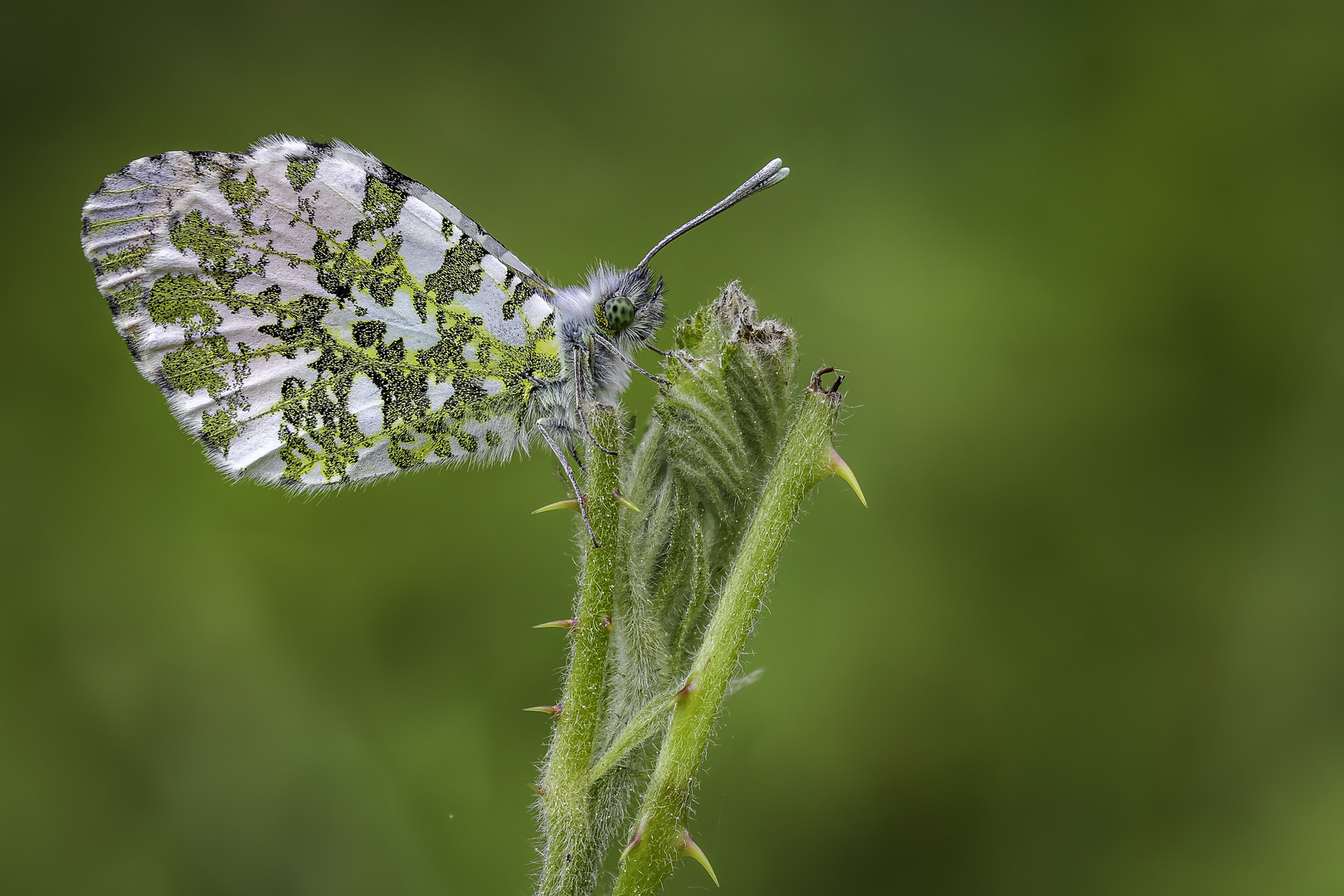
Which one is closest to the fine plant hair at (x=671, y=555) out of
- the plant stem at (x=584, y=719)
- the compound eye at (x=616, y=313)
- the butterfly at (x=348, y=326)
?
the plant stem at (x=584, y=719)

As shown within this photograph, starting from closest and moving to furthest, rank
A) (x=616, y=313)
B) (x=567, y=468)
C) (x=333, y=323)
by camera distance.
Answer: (x=567, y=468), (x=616, y=313), (x=333, y=323)

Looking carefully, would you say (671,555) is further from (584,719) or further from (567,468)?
(567,468)

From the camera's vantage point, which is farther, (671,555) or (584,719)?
(671,555)

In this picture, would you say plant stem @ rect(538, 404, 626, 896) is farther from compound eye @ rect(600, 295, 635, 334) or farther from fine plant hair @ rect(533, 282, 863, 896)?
compound eye @ rect(600, 295, 635, 334)

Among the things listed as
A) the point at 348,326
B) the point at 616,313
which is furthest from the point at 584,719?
the point at 348,326

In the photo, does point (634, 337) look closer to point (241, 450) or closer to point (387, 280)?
point (387, 280)

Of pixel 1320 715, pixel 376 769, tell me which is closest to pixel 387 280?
pixel 376 769
